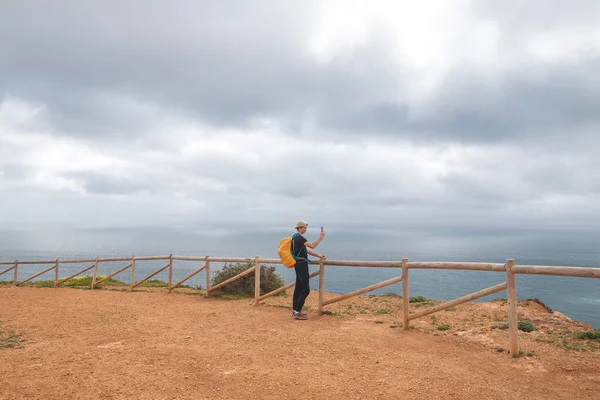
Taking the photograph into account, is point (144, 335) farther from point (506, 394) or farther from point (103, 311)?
point (506, 394)

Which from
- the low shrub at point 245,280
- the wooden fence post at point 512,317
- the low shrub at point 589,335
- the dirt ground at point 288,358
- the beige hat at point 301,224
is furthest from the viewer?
the low shrub at point 245,280

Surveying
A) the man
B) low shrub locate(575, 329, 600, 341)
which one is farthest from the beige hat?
low shrub locate(575, 329, 600, 341)

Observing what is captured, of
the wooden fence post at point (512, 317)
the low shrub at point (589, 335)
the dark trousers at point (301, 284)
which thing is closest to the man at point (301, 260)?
the dark trousers at point (301, 284)

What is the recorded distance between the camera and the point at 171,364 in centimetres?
582

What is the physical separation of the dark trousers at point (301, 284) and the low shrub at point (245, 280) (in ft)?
18.6

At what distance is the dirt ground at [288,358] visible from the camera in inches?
192

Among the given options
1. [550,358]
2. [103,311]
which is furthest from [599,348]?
[103,311]

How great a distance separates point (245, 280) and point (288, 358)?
30.2 feet

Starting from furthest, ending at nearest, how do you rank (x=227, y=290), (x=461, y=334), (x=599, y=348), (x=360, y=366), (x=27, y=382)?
1. (x=227, y=290)
2. (x=461, y=334)
3. (x=599, y=348)
4. (x=360, y=366)
5. (x=27, y=382)

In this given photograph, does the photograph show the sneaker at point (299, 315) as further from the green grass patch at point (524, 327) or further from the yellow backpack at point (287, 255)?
the green grass patch at point (524, 327)

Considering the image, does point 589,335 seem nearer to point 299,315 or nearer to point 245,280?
point 299,315

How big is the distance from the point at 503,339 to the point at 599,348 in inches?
54.9

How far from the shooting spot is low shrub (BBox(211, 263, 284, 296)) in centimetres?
1482

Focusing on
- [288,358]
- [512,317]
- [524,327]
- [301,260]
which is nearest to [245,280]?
[301,260]
